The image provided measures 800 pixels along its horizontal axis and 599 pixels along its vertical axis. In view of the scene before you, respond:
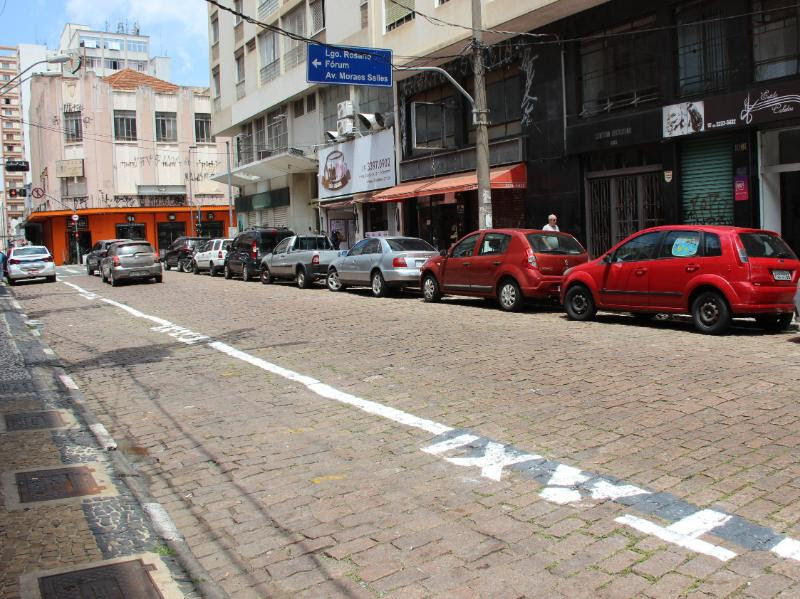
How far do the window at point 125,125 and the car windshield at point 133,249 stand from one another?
1500 inches

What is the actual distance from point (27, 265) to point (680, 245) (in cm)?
2612

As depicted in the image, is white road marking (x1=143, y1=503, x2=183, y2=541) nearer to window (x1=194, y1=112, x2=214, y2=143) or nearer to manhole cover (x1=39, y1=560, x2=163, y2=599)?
manhole cover (x1=39, y1=560, x2=163, y2=599)

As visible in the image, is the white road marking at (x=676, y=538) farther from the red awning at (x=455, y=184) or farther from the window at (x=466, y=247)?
the red awning at (x=455, y=184)

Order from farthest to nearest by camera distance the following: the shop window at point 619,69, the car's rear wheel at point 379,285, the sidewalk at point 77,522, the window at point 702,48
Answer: the car's rear wheel at point 379,285 < the shop window at point 619,69 < the window at point 702,48 < the sidewalk at point 77,522

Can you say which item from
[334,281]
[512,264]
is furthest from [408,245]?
[512,264]

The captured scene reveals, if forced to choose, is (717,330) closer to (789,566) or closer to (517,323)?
(517,323)

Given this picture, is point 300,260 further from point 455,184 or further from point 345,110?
point 345,110

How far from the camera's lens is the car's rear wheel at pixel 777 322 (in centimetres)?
1125

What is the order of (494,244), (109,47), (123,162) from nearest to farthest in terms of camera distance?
(494,244), (123,162), (109,47)

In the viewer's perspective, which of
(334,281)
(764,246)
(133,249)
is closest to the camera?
(764,246)

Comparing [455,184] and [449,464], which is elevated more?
[455,184]

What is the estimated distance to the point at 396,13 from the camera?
26656 mm

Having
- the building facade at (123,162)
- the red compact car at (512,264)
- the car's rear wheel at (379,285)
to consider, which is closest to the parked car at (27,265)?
the car's rear wheel at (379,285)

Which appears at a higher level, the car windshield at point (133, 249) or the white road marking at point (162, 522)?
the car windshield at point (133, 249)
